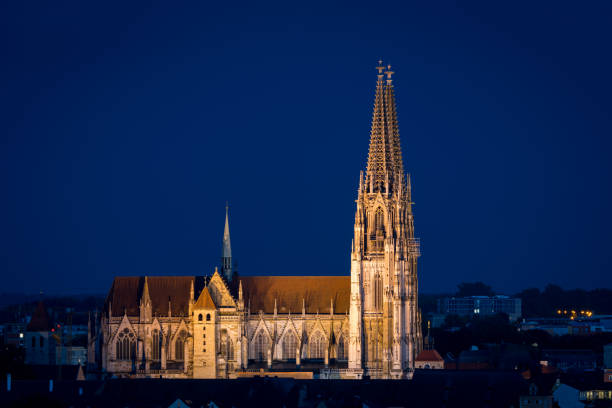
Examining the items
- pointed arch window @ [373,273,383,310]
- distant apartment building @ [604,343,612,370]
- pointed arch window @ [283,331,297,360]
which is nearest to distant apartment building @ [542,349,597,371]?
distant apartment building @ [604,343,612,370]

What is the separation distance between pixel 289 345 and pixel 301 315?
308 cm

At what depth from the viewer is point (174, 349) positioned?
487 feet

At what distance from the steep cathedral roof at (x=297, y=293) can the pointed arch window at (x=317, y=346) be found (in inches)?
98.0

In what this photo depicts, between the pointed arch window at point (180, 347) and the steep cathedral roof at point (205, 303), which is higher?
the steep cathedral roof at point (205, 303)

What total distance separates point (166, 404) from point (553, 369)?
53.1m

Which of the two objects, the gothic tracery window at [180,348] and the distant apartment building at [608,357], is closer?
the gothic tracery window at [180,348]

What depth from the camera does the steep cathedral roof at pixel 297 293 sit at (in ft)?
489

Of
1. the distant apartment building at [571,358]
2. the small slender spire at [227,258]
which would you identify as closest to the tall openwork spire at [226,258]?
the small slender spire at [227,258]

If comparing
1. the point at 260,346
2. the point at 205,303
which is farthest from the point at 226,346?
the point at 205,303

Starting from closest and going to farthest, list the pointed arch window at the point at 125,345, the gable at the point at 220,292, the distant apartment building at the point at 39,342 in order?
the gable at the point at 220,292 < the pointed arch window at the point at 125,345 < the distant apartment building at the point at 39,342

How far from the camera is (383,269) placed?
145250 millimetres

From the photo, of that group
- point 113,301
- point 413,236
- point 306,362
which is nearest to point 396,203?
point 413,236

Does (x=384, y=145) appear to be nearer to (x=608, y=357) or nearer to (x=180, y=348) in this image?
(x=180, y=348)

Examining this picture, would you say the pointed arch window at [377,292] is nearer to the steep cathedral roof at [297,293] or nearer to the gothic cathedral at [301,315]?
the gothic cathedral at [301,315]
